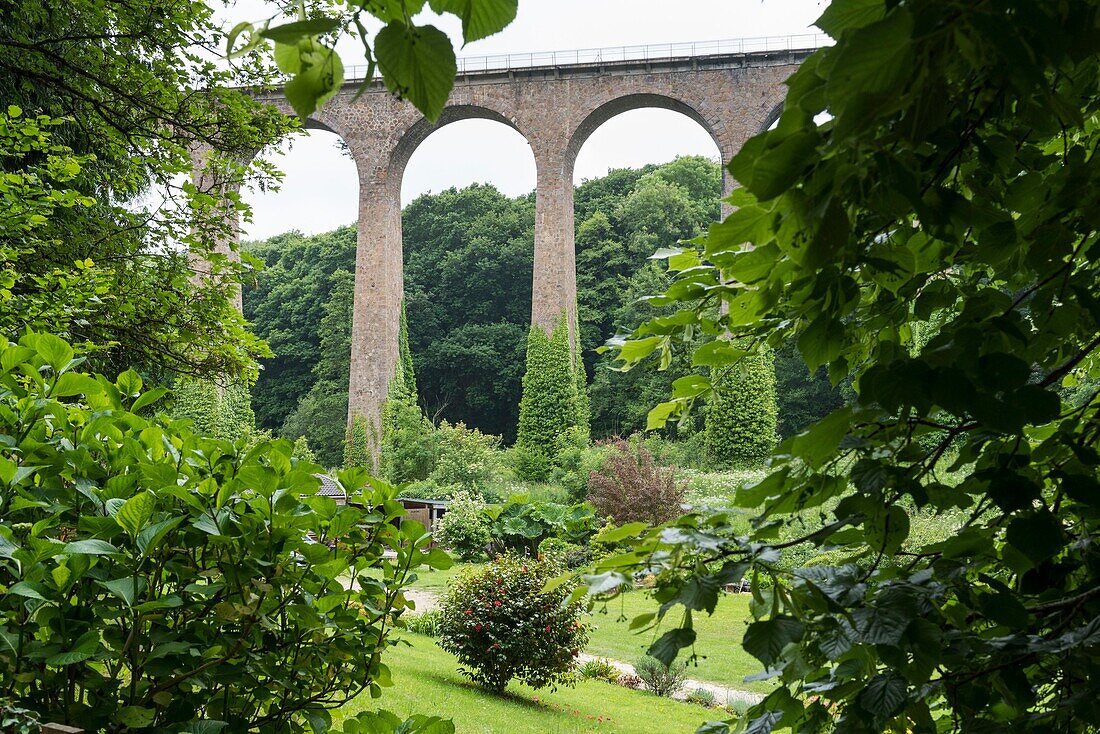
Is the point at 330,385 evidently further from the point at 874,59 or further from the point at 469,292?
the point at 874,59

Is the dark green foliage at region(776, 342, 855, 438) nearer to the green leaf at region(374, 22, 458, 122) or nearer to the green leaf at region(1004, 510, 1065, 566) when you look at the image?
the green leaf at region(1004, 510, 1065, 566)

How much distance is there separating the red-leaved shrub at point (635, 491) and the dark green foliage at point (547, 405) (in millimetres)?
4521

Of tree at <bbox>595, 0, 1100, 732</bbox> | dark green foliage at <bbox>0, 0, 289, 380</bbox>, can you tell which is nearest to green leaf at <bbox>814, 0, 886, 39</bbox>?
tree at <bbox>595, 0, 1100, 732</bbox>

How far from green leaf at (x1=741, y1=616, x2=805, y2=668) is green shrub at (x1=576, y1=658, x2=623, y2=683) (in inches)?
323

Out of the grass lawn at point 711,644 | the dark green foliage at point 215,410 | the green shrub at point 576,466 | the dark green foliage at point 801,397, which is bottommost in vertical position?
→ the grass lawn at point 711,644

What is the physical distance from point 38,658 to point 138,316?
5.13m

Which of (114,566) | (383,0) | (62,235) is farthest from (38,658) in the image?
(62,235)

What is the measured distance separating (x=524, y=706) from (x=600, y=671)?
5.48 feet

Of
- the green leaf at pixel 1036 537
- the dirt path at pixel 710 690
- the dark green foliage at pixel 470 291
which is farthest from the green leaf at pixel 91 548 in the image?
the dark green foliage at pixel 470 291

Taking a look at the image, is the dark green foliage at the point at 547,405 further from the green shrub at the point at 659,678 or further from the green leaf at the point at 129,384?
the green leaf at the point at 129,384

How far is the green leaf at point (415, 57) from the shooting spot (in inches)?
22.5

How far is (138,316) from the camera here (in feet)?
19.4

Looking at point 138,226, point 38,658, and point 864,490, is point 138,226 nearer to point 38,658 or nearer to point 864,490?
point 38,658

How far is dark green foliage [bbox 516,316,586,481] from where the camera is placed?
20.1 meters
